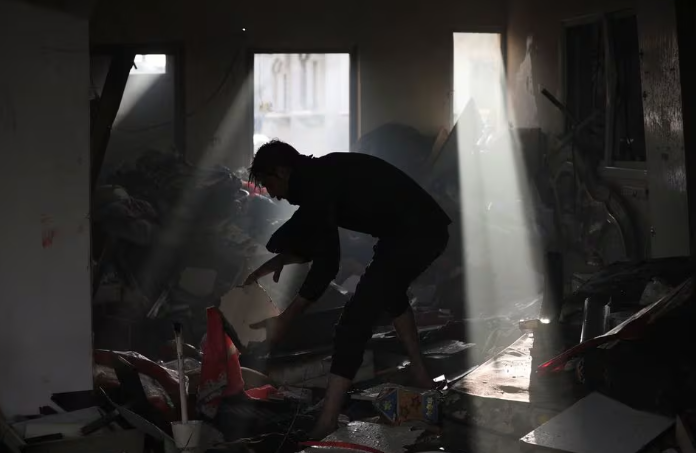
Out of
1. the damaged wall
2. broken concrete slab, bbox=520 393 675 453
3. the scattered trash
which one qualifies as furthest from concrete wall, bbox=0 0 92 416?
the damaged wall

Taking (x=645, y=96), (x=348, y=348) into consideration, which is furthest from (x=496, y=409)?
(x=645, y=96)

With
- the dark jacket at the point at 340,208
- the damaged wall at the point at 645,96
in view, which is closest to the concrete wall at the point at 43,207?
the dark jacket at the point at 340,208

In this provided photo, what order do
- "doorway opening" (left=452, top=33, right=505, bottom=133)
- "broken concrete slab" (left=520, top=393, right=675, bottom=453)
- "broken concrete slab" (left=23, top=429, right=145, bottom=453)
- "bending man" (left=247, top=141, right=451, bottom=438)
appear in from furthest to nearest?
"doorway opening" (left=452, top=33, right=505, bottom=133) → "bending man" (left=247, top=141, right=451, bottom=438) → "broken concrete slab" (left=23, top=429, right=145, bottom=453) → "broken concrete slab" (left=520, top=393, right=675, bottom=453)

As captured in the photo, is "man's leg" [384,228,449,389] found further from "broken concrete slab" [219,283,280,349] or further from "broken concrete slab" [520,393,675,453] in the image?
"broken concrete slab" [520,393,675,453]

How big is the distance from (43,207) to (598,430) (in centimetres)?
287

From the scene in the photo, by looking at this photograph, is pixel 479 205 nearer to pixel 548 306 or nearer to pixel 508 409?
pixel 548 306

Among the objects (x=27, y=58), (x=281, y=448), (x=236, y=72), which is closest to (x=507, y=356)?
(x=281, y=448)

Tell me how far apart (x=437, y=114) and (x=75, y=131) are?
869 cm

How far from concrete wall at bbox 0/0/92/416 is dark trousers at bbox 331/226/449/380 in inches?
51.9

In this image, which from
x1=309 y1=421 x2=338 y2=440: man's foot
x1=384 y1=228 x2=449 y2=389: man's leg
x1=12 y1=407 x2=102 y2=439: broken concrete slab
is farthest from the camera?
x1=384 y1=228 x2=449 y2=389: man's leg

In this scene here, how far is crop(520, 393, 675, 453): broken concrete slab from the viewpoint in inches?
149

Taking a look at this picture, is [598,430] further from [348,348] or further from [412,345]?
[412,345]

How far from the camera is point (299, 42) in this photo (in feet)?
41.1

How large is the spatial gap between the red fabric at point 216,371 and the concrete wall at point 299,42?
7504 millimetres
